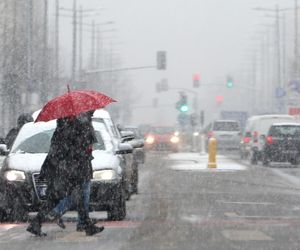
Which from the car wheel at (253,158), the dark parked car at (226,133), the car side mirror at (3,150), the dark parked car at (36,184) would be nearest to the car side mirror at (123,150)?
the dark parked car at (36,184)

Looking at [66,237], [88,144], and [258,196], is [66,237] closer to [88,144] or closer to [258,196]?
[88,144]

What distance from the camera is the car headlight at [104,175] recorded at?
1459 centimetres

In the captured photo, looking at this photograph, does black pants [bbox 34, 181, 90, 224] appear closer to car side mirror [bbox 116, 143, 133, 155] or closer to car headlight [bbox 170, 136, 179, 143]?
car side mirror [bbox 116, 143, 133, 155]

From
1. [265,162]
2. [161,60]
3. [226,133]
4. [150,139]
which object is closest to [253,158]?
[265,162]

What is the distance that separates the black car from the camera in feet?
119

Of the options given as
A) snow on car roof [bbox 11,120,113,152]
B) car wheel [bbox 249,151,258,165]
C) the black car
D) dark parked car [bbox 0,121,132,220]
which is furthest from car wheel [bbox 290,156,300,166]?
dark parked car [bbox 0,121,132,220]

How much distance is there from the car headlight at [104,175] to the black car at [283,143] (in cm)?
2222

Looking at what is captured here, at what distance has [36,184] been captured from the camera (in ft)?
46.9

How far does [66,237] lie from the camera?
12906 mm

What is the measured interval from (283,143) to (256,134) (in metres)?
3.71

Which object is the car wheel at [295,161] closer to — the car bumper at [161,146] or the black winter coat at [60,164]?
the car bumper at [161,146]

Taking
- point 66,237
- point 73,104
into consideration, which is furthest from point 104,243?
point 73,104

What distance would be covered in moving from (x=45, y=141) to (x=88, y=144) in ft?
10.4

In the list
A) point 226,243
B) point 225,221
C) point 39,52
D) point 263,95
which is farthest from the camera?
point 263,95
